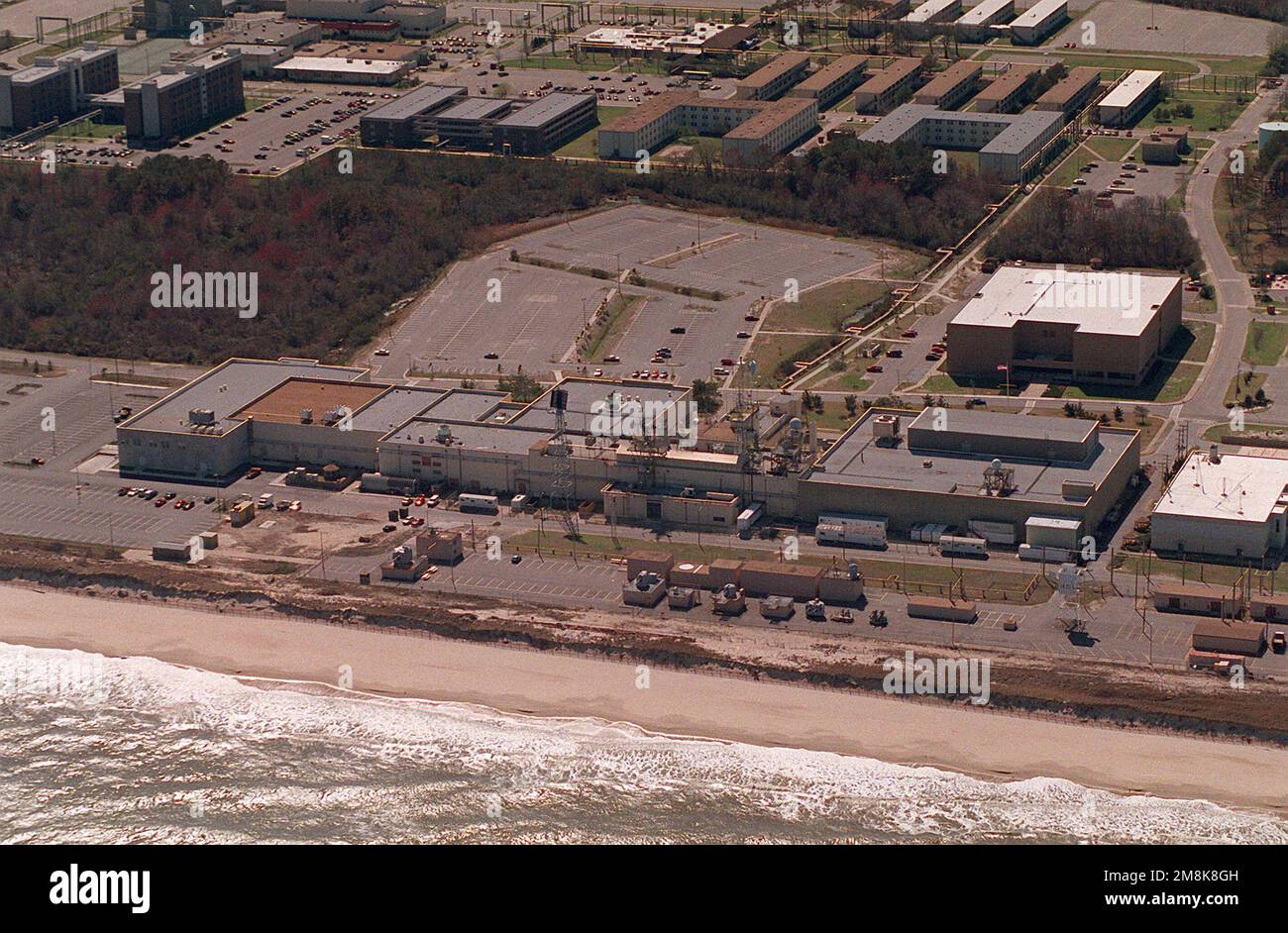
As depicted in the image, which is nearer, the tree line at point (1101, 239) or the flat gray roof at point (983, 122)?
the tree line at point (1101, 239)

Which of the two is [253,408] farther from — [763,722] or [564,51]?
[564,51]

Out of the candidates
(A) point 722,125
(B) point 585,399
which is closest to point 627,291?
(B) point 585,399

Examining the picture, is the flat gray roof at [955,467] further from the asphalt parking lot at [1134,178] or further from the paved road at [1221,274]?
the asphalt parking lot at [1134,178]

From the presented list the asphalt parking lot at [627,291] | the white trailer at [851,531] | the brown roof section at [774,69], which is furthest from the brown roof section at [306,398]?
the brown roof section at [774,69]

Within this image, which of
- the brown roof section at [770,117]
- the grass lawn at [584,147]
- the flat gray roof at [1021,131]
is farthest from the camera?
the grass lawn at [584,147]

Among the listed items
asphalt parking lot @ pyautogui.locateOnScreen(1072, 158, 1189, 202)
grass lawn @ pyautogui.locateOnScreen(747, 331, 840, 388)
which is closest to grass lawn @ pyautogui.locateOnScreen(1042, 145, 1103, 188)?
asphalt parking lot @ pyautogui.locateOnScreen(1072, 158, 1189, 202)

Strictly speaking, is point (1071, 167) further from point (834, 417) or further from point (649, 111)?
point (834, 417)

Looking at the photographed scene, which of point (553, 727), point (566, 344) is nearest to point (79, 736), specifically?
point (553, 727)
